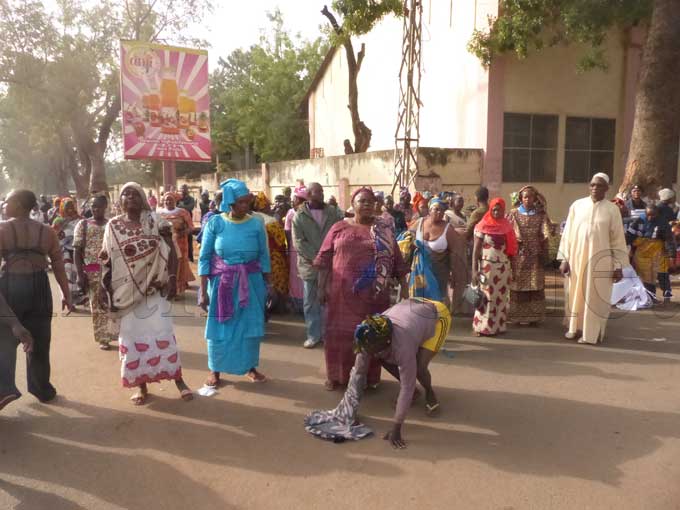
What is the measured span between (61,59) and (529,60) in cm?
2094

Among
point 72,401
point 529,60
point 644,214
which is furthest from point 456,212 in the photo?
point 529,60

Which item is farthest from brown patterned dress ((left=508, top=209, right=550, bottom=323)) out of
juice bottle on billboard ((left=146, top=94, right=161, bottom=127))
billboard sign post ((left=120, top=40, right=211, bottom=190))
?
juice bottle on billboard ((left=146, top=94, right=161, bottom=127))

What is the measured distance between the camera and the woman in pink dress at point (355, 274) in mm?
4516

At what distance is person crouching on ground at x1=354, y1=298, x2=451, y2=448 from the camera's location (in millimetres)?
3670

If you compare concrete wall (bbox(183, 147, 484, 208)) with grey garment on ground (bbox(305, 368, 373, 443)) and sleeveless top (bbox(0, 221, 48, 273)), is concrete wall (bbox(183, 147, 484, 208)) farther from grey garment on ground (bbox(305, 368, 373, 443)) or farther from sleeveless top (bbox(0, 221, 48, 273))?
sleeveless top (bbox(0, 221, 48, 273))

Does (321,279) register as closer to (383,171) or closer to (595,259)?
(595,259)

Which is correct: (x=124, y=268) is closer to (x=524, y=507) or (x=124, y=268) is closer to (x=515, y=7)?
(x=524, y=507)

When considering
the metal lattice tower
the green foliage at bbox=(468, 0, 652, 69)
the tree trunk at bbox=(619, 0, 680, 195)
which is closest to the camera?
the tree trunk at bbox=(619, 0, 680, 195)

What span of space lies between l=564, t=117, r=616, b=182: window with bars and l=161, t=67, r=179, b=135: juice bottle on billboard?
939 cm

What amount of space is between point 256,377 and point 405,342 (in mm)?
1861

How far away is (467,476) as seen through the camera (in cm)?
Answer: 332

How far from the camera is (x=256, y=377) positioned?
507cm

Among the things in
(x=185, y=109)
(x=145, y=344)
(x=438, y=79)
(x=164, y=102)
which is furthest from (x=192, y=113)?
(x=145, y=344)

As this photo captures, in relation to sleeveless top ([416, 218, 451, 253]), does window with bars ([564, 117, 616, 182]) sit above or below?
above
